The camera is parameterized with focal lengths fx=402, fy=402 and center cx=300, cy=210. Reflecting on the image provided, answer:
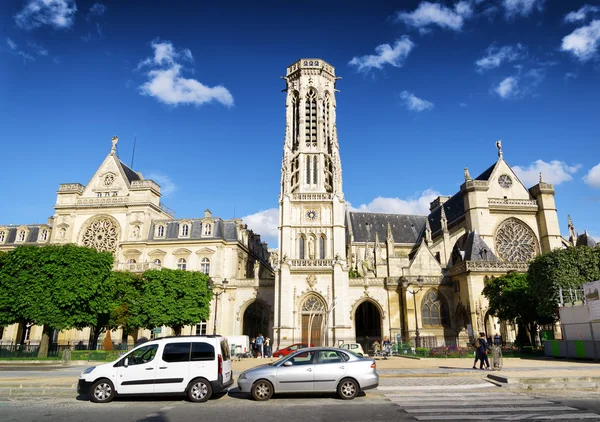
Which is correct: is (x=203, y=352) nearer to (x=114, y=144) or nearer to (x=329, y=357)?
(x=329, y=357)

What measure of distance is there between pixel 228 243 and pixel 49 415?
3256 cm

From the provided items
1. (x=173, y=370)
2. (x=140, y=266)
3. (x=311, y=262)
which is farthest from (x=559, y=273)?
(x=140, y=266)

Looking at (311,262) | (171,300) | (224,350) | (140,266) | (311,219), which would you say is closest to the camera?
(224,350)

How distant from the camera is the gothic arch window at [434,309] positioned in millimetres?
35250

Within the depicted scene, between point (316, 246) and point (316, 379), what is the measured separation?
2703 centimetres

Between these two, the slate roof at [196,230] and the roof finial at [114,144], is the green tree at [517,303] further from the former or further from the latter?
the roof finial at [114,144]

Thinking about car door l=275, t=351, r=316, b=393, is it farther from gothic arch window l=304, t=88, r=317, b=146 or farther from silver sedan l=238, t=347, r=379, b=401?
gothic arch window l=304, t=88, r=317, b=146

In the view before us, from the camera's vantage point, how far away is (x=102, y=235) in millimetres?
41469

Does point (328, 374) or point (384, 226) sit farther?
point (384, 226)

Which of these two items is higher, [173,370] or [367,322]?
[367,322]

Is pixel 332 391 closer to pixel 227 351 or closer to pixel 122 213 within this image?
pixel 227 351

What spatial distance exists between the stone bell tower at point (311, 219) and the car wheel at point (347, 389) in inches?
769

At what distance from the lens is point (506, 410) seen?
852 cm

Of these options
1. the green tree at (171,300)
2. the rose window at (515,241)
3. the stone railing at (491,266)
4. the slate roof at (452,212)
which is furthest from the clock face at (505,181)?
the green tree at (171,300)
